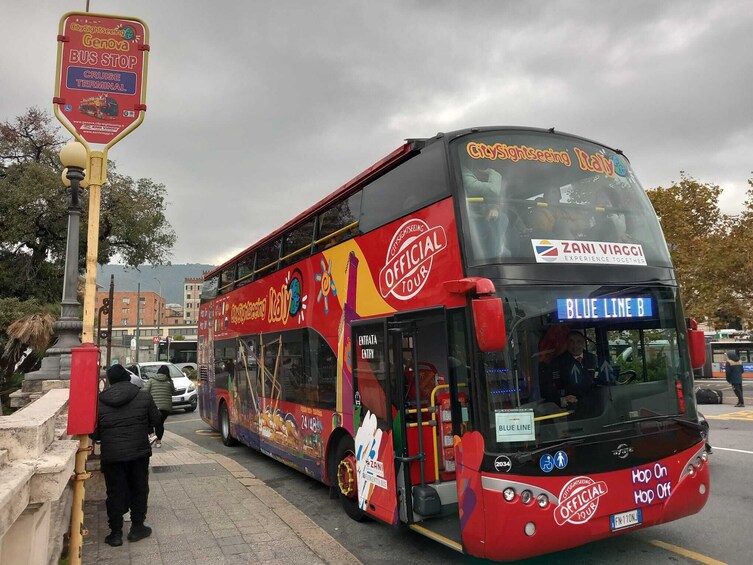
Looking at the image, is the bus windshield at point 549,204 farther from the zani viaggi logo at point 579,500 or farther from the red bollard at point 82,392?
the red bollard at point 82,392

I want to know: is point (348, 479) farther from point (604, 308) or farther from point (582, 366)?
point (604, 308)

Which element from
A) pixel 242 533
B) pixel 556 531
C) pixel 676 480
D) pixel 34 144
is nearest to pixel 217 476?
pixel 242 533

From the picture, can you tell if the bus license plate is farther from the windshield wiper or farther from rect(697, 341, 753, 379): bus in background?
rect(697, 341, 753, 379): bus in background

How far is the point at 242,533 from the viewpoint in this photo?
18.4ft

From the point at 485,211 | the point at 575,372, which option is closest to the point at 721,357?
the point at 575,372

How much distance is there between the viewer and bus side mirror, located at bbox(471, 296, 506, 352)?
387 centimetres

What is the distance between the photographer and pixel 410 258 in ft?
17.1

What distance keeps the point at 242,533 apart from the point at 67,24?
4.96m

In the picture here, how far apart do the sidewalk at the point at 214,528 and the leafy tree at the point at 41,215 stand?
13.1 m

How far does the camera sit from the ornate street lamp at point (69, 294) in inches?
307

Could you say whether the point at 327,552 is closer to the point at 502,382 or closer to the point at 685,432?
the point at 502,382

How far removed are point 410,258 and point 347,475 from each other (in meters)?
2.75

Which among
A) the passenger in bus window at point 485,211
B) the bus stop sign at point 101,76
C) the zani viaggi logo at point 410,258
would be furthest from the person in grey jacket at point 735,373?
the bus stop sign at point 101,76

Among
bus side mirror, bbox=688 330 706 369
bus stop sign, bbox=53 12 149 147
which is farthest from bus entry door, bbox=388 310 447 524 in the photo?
bus stop sign, bbox=53 12 149 147
